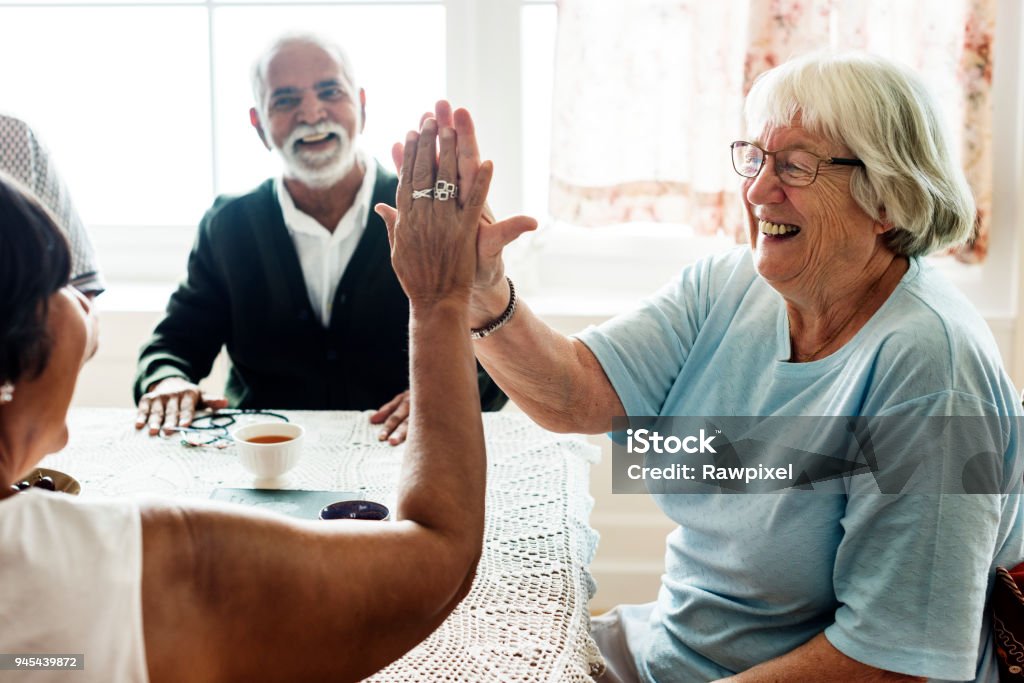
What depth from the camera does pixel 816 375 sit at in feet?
4.37

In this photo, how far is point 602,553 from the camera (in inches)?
109

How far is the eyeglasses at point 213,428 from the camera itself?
1724mm

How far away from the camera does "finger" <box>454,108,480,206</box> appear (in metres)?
1.19

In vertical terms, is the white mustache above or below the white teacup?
above

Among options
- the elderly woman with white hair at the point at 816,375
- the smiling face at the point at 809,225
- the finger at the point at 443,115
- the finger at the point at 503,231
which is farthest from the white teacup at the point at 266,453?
the smiling face at the point at 809,225

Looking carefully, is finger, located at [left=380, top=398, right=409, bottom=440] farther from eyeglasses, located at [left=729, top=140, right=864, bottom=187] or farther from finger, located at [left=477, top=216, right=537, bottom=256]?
eyeglasses, located at [left=729, top=140, right=864, bottom=187]

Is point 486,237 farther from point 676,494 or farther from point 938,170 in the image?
point 938,170

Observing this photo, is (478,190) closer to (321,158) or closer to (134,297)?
(321,158)

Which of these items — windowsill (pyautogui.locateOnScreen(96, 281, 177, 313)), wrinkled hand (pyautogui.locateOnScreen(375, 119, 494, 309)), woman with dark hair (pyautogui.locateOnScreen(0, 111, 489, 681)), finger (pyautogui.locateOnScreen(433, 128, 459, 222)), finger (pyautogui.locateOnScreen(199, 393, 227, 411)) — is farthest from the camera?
windowsill (pyautogui.locateOnScreen(96, 281, 177, 313))

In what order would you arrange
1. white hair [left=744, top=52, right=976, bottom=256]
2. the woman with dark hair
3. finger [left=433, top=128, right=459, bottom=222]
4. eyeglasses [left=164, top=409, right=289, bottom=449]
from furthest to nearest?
eyeglasses [left=164, top=409, right=289, bottom=449], white hair [left=744, top=52, right=976, bottom=256], finger [left=433, top=128, right=459, bottom=222], the woman with dark hair

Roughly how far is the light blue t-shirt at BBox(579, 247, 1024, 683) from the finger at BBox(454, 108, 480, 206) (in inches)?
17.9

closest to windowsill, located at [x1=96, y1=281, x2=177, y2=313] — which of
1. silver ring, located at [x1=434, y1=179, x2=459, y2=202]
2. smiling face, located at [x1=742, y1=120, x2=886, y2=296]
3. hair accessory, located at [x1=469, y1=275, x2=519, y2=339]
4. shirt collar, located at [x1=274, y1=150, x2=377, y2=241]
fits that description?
shirt collar, located at [x1=274, y1=150, x2=377, y2=241]

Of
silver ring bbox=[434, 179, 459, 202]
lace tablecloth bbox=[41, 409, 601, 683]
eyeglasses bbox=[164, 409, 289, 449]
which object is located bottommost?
lace tablecloth bbox=[41, 409, 601, 683]

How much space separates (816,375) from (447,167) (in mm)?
563
